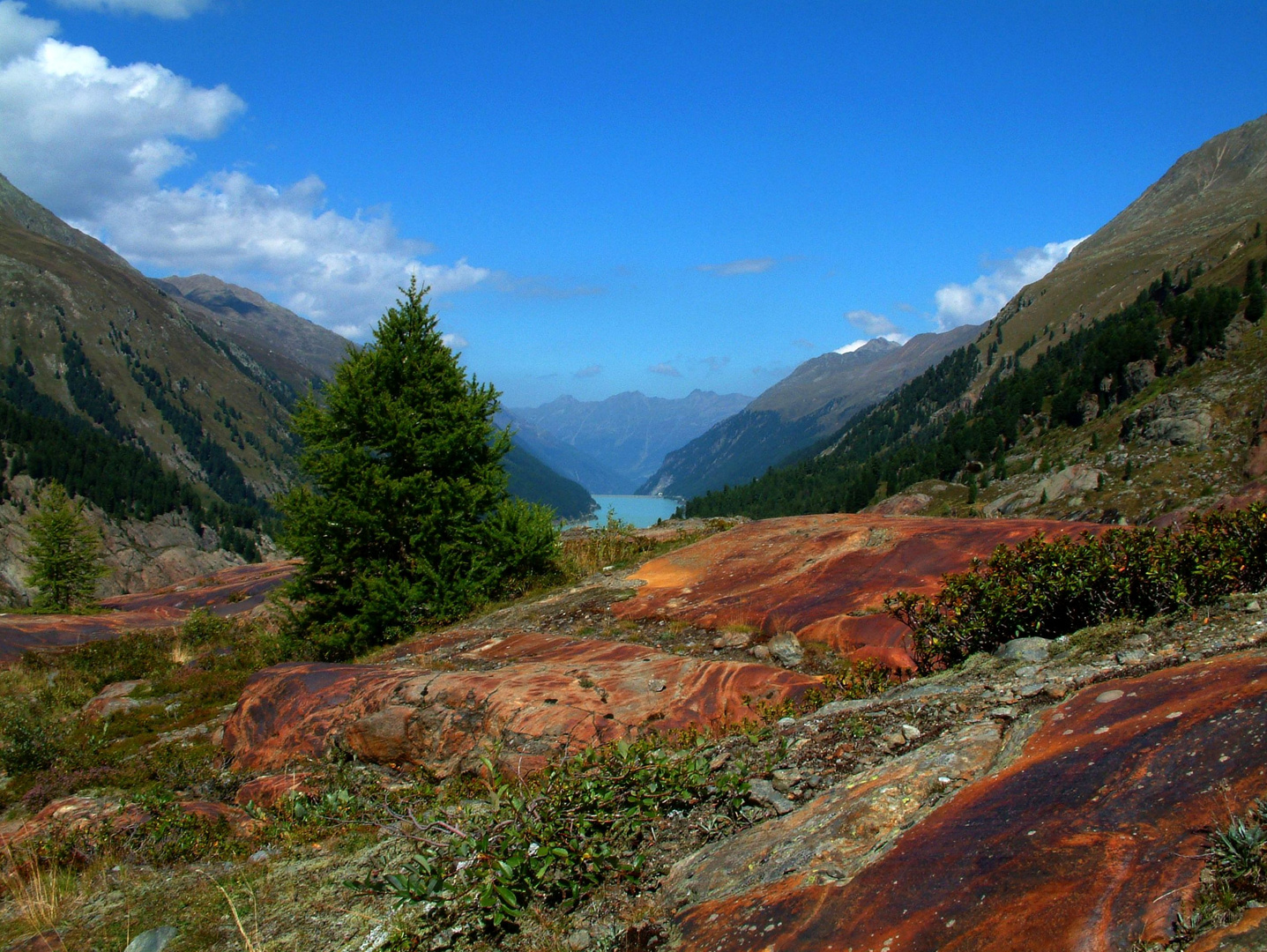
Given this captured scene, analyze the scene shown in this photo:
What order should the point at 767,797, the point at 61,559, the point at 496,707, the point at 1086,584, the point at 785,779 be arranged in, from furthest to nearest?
the point at 61,559
the point at 496,707
the point at 1086,584
the point at 785,779
the point at 767,797

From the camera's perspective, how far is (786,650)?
930cm

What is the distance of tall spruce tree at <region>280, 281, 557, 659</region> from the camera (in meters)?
14.8

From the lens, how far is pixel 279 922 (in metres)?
4.43

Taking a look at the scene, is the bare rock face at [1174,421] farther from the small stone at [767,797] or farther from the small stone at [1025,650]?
the small stone at [767,797]

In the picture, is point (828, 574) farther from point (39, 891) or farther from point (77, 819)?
point (39, 891)

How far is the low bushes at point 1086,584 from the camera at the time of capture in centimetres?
617

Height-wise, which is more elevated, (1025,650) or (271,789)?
(1025,650)

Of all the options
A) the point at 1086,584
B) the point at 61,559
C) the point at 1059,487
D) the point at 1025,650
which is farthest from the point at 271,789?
the point at 1059,487

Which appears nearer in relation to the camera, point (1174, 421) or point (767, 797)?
point (767, 797)

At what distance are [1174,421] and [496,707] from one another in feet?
250

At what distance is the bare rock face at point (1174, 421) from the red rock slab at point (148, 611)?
7250 cm

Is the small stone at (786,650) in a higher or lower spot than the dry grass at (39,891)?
lower

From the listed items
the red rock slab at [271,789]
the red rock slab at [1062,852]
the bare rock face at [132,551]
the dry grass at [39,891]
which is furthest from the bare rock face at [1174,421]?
the bare rock face at [132,551]

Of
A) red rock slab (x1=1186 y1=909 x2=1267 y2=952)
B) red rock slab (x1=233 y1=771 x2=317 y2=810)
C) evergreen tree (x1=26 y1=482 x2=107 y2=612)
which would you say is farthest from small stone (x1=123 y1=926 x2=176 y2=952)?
evergreen tree (x1=26 y1=482 x2=107 y2=612)
